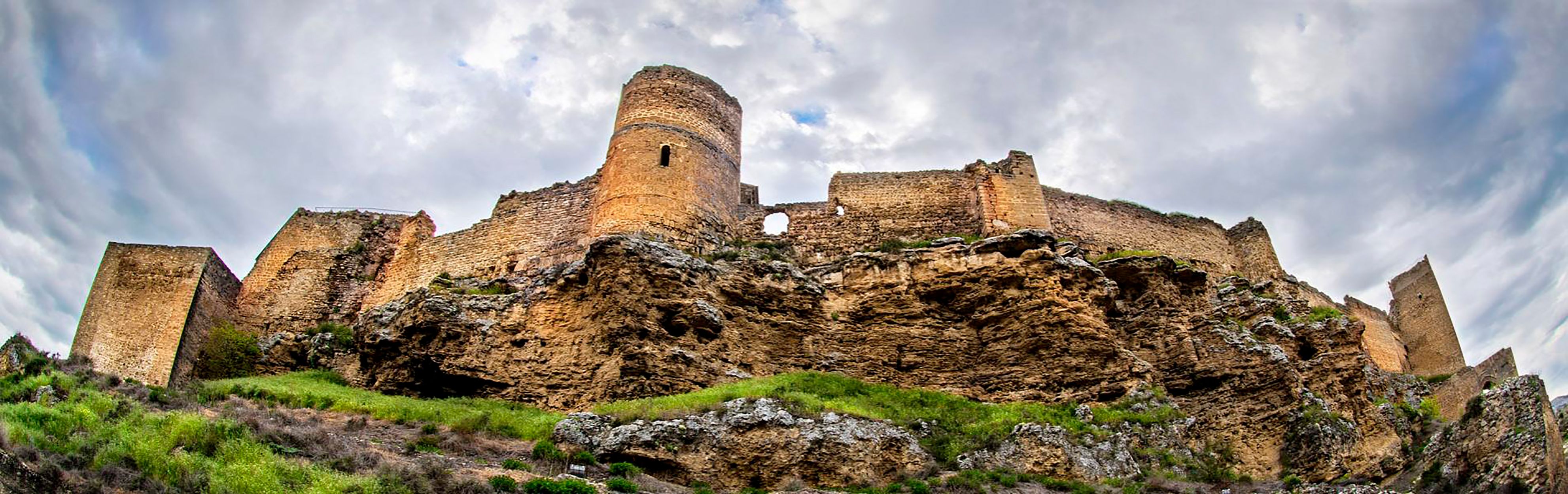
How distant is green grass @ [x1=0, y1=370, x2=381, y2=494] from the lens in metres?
14.4

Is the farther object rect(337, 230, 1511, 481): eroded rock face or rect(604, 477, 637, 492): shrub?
rect(337, 230, 1511, 481): eroded rock face

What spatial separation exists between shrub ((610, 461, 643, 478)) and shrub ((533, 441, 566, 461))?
88 centimetres

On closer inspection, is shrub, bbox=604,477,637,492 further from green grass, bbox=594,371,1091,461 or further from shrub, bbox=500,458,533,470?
green grass, bbox=594,371,1091,461

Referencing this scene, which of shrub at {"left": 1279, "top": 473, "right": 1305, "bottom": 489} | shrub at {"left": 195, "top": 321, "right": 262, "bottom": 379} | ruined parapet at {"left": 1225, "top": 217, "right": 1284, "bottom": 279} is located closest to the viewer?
shrub at {"left": 1279, "top": 473, "right": 1305, "bottom": 489}

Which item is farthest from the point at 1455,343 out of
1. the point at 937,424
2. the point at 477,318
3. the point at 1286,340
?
the point at 477,318

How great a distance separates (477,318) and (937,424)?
400 inches

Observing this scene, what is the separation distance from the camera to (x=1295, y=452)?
21.2 m

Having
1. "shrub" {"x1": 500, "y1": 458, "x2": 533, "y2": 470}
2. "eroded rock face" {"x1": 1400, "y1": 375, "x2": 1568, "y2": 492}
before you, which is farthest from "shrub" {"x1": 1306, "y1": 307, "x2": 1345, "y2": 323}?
"shrub" {"x1": 500, "y1": 458, "x2": 533, "y2": 470}

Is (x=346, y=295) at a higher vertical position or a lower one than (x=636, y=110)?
lower

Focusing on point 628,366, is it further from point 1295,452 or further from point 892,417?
point 1295,452

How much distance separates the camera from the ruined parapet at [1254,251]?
107 ft

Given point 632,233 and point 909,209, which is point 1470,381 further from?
point 632,233

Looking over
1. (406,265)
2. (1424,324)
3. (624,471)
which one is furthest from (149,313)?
(1424,324)

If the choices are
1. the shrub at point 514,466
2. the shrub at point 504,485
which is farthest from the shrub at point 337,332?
the shrub at point 504,485
